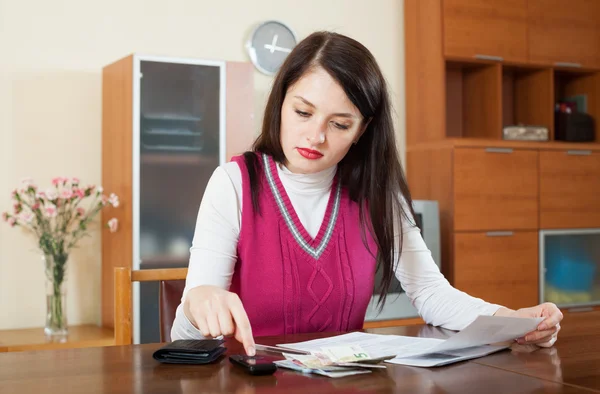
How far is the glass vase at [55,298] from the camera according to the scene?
3.29 m

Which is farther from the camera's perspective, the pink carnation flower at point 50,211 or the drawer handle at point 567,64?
the drawer handle at point 567,64

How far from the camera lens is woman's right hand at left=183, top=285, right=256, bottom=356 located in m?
1.16

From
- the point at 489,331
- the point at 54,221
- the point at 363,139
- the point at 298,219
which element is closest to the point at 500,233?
the point at 54,221

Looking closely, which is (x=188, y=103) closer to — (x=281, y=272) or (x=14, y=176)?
(x=14, y=176)

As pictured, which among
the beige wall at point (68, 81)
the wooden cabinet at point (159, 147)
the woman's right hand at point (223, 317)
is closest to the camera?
the woman's right hand at point (223, 317)

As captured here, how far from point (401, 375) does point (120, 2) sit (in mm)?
3003

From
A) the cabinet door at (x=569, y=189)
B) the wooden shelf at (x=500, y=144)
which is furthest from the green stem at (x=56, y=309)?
the cabinet door at (x=569, y=189)

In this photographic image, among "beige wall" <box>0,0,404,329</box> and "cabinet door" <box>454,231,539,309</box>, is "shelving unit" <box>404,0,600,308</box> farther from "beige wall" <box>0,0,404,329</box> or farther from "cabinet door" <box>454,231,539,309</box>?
"beige wall" <box>0,0,404,329</box>

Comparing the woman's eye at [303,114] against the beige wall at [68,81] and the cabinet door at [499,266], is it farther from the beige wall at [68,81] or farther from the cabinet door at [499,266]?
the cabinet door at [499,266]

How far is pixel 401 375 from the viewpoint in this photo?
3.79 feet

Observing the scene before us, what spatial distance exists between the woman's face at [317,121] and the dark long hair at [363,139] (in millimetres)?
21

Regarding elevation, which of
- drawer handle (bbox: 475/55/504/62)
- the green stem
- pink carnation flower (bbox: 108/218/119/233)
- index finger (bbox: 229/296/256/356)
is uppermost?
drawer handle (bbox: 475/55/504/62)

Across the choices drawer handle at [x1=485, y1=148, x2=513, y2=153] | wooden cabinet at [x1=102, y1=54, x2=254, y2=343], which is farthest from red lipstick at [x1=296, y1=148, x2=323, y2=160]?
drawer handle at [x1=485, y1=148, x2=513, y2=153]

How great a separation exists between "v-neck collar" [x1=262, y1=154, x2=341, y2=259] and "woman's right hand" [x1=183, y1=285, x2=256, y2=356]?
1.66 feet
